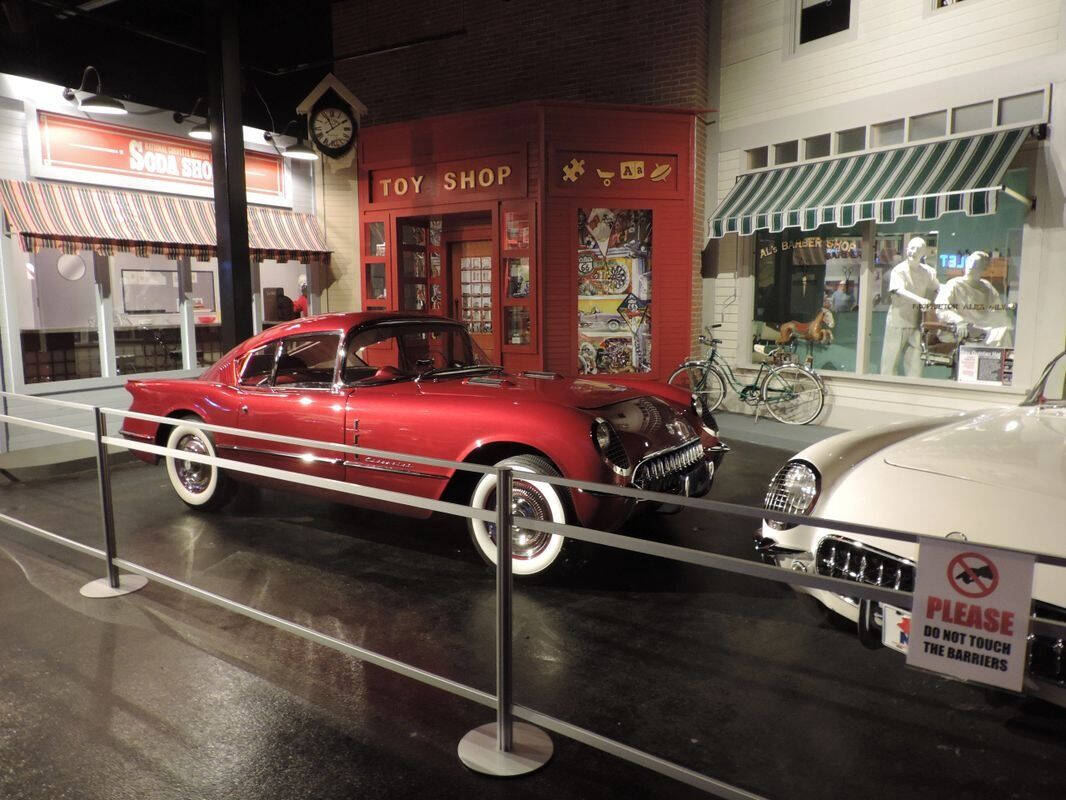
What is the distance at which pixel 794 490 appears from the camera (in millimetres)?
3645

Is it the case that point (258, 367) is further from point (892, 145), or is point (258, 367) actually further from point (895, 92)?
point (895, 92)

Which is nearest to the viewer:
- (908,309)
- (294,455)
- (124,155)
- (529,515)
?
(529,515)

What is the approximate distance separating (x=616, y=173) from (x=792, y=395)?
12.4 ft

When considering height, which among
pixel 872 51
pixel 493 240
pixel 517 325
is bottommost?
pixel 517 325

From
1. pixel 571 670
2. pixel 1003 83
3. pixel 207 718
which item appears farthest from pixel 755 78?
pixel 207 718

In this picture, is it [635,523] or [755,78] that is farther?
[755,78]

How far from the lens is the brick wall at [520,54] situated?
10.4 m

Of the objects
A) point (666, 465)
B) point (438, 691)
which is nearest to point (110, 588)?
point (438, 691)

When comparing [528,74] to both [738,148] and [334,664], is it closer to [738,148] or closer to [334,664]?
[738,148]

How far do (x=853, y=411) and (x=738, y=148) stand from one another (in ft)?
12.6

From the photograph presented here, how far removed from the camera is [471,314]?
11523 millimetres

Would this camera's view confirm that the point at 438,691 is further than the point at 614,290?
No

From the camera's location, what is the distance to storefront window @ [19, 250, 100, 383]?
8875 mm

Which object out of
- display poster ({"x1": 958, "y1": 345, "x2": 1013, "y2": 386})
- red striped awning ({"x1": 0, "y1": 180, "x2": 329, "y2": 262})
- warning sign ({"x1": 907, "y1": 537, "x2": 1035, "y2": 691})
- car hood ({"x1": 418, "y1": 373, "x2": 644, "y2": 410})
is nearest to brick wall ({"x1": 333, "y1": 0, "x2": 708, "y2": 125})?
red striped awning ({"x1": 0, "y1": 180, "x2": 329, "y2": 262})
